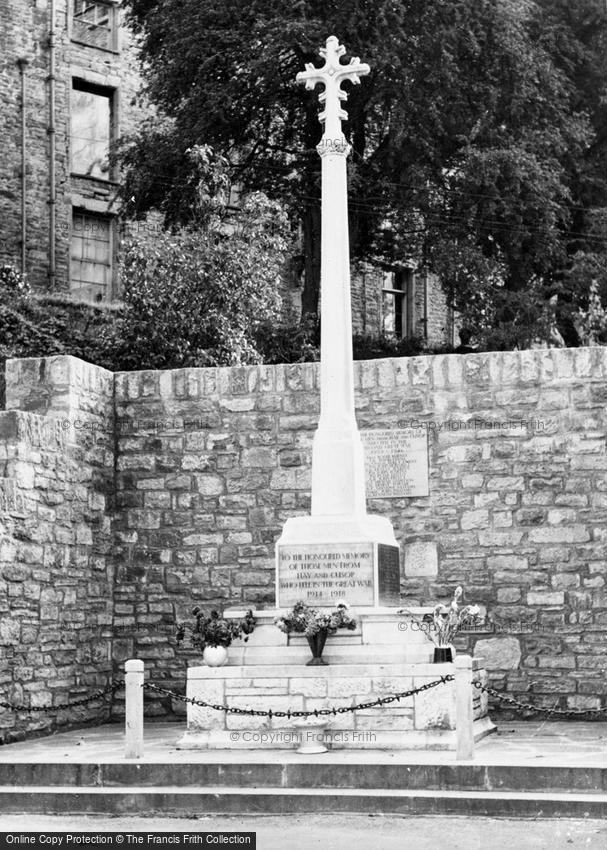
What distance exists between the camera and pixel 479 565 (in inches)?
603

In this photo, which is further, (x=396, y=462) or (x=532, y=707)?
(x=396, y=462)

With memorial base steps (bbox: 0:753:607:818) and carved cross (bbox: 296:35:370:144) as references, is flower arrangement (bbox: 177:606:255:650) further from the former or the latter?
carved cross (bbox: 296:35:370:144)

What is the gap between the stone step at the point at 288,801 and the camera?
395 inches

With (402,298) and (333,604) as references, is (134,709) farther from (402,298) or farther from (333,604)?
(402,298)

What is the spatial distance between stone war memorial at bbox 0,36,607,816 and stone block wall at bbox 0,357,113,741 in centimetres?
3

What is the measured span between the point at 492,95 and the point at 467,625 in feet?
52.4

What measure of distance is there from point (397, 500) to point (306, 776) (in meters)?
5.08

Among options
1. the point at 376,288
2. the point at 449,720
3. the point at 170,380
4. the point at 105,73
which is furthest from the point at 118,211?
the point at 449,720

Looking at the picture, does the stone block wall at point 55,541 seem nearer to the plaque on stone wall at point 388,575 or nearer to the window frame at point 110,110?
the plaque on stone wall at point 388,575

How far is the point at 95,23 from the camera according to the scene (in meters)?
33.2

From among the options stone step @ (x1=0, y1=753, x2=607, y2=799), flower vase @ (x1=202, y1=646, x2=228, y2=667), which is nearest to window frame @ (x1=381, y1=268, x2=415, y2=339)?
flower vase @ (x1=202, y1=646, x2=228, y2=667)

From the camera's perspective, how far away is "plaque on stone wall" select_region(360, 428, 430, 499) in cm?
1557

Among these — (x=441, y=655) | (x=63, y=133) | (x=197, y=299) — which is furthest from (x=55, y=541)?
(x=63, y=133)

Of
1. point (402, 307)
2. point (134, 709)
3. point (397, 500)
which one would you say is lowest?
point (134, 709)
